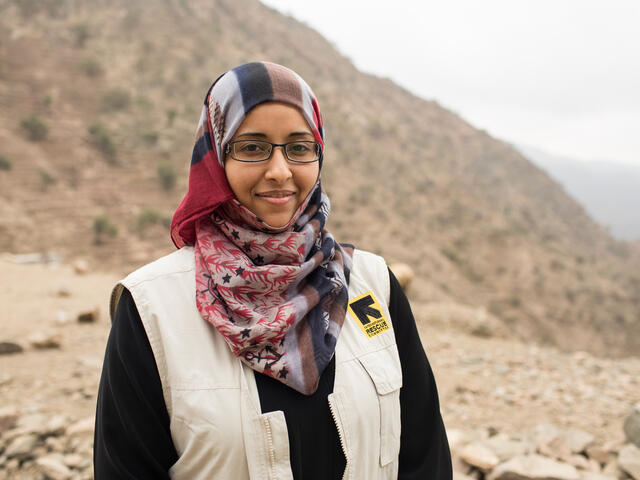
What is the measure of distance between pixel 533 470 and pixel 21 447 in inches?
133

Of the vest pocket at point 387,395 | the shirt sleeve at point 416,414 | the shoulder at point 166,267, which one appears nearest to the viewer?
the shoulder at point 166,267

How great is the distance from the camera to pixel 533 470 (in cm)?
290

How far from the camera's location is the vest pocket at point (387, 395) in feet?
4.36

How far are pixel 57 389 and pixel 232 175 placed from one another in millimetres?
3590

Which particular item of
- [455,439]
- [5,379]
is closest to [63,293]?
[5,379]

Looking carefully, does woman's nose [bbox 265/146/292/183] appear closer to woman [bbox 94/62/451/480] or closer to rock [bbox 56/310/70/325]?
woman [bbox 94/62/451/480]

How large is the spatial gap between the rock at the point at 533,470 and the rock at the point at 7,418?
3.40m

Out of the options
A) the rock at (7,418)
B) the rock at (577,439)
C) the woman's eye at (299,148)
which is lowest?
the rock at (577,439)

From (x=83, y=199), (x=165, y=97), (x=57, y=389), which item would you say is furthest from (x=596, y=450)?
(x=165, y=97)

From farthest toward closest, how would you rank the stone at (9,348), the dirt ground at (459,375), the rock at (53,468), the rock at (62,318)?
1. the rock at (62,318)
2. the stone at (9,348)
3. the dirt ground at (459,375)
4. the rock at (53,468)

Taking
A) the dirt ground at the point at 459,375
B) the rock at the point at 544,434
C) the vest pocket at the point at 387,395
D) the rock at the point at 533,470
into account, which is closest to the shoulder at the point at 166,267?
→ the vest pocket at the point at 387,395

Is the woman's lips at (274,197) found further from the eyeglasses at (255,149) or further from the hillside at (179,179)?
the hillside at (179,179)

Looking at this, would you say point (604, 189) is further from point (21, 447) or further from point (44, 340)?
point (21, 447)

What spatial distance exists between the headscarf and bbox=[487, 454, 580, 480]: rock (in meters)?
2.32
